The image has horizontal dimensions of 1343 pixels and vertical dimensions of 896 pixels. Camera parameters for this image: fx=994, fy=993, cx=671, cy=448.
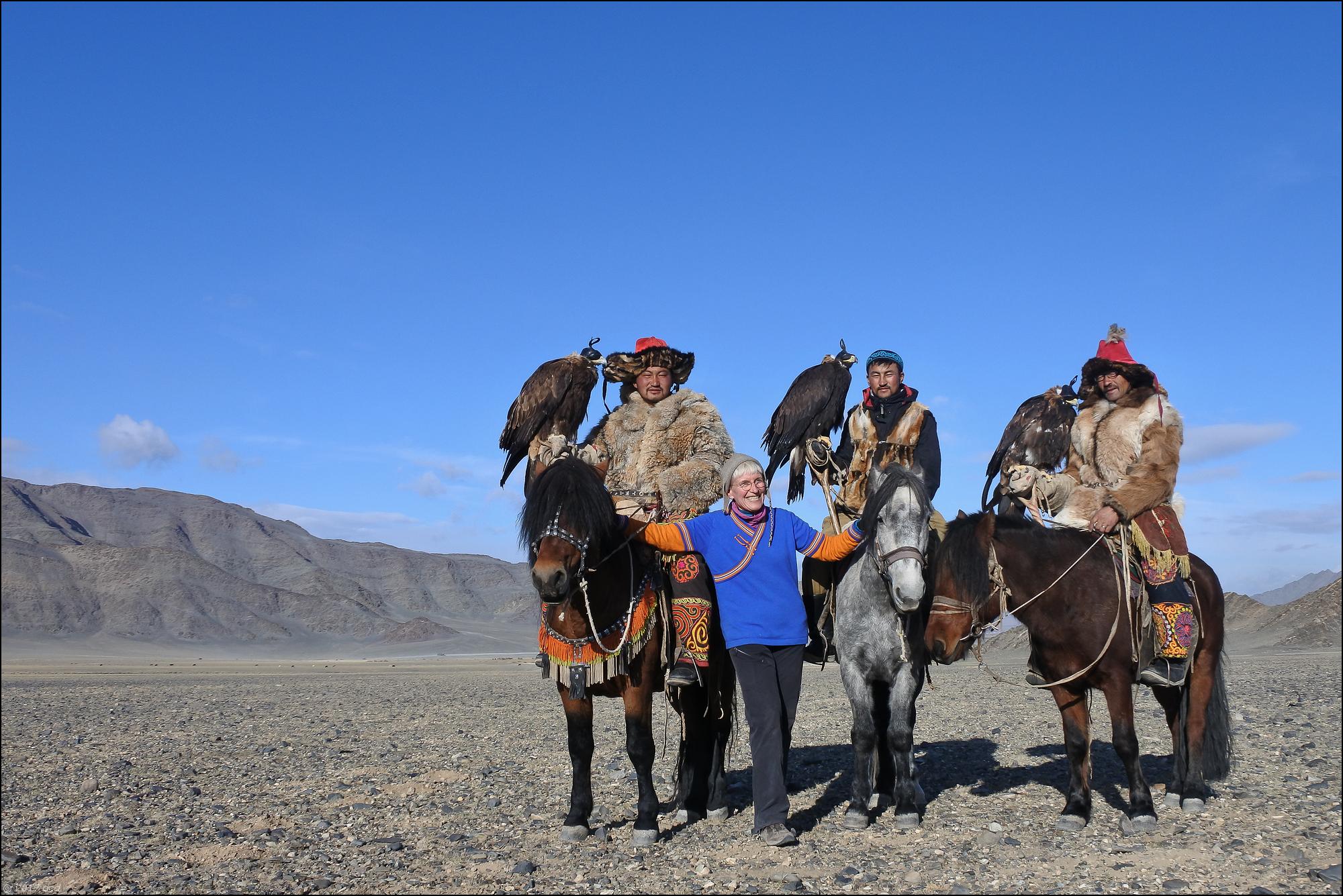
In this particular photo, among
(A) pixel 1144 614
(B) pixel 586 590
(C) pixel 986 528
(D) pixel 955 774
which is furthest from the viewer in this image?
(D) pixel 955 774

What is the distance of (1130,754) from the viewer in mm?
6184

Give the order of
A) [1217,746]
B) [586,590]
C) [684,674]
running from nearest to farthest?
[586,590], [684,674], [1217,746]

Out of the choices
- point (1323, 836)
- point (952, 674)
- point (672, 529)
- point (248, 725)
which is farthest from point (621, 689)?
point (952, 674)

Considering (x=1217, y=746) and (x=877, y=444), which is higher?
(x=877, y=444)

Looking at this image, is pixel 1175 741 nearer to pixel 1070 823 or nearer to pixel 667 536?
pixel 1070 823

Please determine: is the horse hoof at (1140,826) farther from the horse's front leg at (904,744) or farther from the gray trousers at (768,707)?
the gray trousers at (768,707)

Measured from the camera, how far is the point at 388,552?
10269 centimetres

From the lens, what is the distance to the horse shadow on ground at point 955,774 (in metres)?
7.12

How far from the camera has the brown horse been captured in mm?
6277

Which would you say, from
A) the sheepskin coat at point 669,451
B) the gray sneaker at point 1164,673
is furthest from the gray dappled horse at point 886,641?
the gray sneaker at point 1164,673

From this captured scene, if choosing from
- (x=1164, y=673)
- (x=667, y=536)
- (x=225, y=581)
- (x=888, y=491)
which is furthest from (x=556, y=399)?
(x=225, y=581)

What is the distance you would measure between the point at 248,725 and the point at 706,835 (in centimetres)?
1026

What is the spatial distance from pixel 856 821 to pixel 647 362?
344 cm

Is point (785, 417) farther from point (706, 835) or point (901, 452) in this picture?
point (706, 835)
